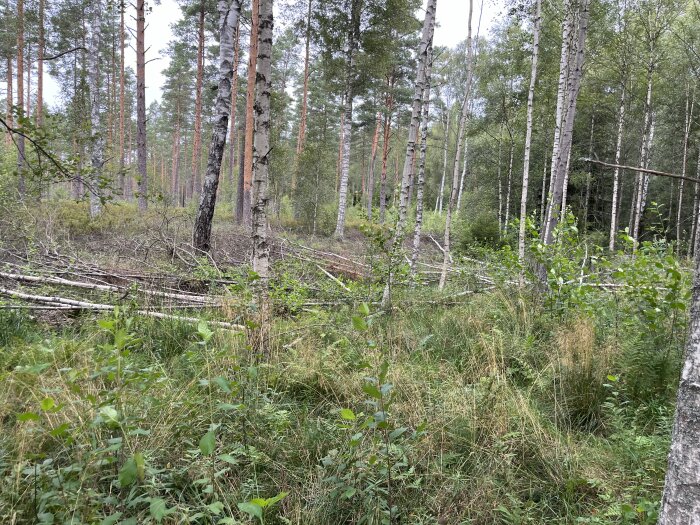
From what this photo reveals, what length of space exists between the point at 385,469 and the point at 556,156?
8.21m

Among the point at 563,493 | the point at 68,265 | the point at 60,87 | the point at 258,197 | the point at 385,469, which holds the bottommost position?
the point at 563,493

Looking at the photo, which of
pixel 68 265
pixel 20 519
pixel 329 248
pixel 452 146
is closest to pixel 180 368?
pixel 20 519

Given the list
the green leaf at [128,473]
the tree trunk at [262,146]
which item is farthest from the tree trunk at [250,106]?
the green leaf at [128,473]

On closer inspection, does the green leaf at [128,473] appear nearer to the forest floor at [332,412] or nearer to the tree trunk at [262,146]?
the forest floor at [332,412]

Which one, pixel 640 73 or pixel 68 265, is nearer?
pixel 68 265

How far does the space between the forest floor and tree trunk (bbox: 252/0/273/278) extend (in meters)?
0.75

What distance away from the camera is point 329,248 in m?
13.2

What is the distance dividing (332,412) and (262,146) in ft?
8.96

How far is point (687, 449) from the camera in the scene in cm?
131

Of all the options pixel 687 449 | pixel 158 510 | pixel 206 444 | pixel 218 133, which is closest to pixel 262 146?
pixel 206 444

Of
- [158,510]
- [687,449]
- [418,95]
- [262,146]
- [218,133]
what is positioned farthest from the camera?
[218,133]

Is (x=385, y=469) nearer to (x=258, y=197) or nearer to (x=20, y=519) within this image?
(x=20, y=519)

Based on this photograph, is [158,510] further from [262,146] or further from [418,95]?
[418,95]

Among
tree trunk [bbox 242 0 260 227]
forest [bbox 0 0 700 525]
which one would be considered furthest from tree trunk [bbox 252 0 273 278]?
tree trunk [bbox 242 0 260 227]
